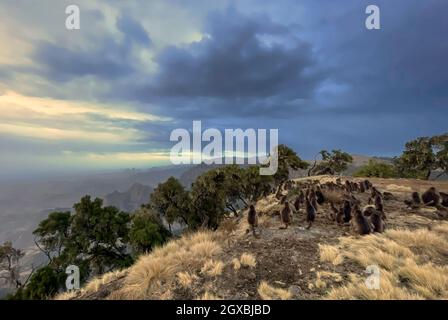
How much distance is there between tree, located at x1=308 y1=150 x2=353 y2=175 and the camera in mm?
58597

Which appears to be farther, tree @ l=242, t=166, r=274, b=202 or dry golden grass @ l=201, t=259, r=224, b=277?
tree @ l=242, t=166, r=274, b=202

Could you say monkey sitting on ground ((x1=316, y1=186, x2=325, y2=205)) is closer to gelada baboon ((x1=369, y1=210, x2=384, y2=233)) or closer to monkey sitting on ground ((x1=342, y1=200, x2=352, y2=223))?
monkey sitting on ground ((x1=342, y1=200, x2=352, y2=223))

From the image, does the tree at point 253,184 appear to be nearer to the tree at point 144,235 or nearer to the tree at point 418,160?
the tree at point 144,235

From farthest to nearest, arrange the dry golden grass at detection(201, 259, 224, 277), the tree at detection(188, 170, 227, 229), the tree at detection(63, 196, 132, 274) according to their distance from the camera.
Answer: the tree at detection(188, 170, 227, 229) < the tree at detection(63, 196, 132, 274) < the dry golden grass at detection(201, 259, 224, 277)

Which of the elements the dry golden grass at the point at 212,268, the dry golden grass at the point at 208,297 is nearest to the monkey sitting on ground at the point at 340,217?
the dry golden grass at the point at 212,268

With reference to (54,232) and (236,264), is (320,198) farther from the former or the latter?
(54,232)

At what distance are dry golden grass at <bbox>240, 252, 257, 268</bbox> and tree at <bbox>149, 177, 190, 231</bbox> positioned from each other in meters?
27.0

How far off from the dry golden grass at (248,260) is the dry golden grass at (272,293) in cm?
111

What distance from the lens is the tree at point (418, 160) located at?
51.3 metres

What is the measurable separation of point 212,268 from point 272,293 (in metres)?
1.82

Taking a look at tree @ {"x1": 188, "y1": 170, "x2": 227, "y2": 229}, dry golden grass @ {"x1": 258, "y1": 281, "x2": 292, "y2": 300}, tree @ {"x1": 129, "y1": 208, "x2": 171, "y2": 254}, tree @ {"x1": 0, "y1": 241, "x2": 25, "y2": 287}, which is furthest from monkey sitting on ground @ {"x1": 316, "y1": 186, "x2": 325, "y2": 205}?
tree @ {"x1": 0, "y1": 241, "x2": 25, "y2": 287}

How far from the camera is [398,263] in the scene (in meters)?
6.88

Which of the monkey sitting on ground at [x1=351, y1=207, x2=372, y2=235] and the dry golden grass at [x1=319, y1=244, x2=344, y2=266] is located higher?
Result: the monkey sitting on ground at [x1=351, y1=207, x2=372, y2=235]
